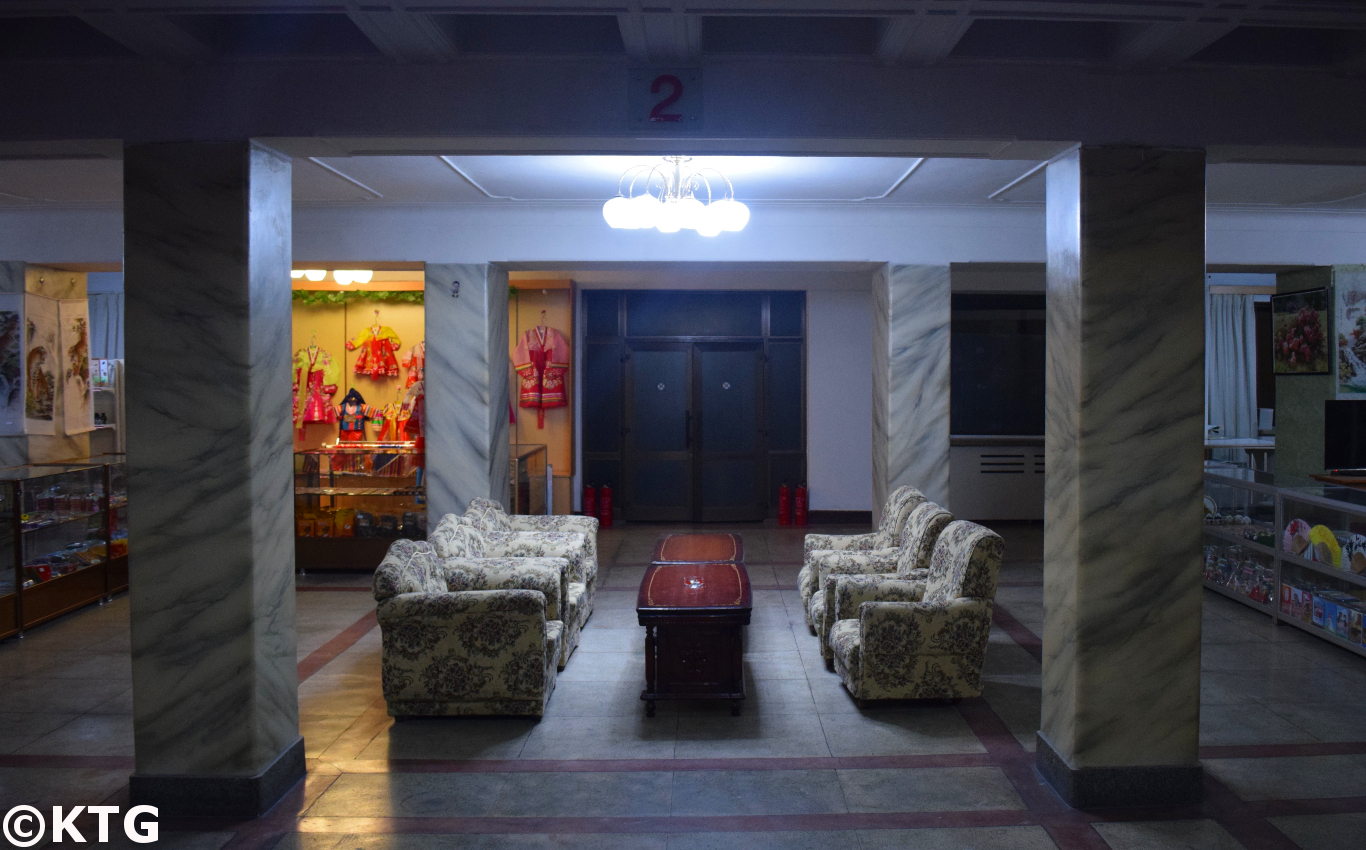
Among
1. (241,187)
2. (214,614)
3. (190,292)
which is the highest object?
(241,187)

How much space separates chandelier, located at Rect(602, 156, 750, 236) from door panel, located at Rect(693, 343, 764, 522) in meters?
5.09

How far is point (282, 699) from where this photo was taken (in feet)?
13.3

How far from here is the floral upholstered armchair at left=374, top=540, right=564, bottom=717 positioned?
15.4ft

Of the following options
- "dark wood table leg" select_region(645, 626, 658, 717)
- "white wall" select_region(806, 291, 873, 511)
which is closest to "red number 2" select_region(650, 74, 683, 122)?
"dark wood table leg" select_region(645, 626, 658, 717)

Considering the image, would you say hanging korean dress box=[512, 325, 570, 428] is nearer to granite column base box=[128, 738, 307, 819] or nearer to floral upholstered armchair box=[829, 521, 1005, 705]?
floral upholstered armchair box=[829, 521, 1005, 705]

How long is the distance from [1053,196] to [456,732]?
Result: 4.05 m

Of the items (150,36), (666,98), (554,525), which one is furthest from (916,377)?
(150,36)

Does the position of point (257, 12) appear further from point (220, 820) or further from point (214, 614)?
point (220, 820)

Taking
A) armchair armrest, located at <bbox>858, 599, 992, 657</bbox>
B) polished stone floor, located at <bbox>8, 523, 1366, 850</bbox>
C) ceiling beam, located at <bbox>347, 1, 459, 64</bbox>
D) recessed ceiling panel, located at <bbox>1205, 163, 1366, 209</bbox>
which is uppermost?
recessed ceiling panel, located at <bbox>1205, 163, 1366, 209</bbox>

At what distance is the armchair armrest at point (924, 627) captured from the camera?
4941mm

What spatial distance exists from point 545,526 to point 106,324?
7.93 m

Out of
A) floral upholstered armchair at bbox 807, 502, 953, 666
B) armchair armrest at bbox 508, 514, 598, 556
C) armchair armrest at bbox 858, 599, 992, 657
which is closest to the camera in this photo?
armchair armrest at bbox 858, 599, 992, 657

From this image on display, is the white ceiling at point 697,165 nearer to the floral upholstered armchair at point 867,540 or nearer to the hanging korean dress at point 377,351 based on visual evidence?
the floral upholstered armchair at point 867,540

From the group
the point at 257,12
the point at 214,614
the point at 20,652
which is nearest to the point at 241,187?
the point at 257,12
